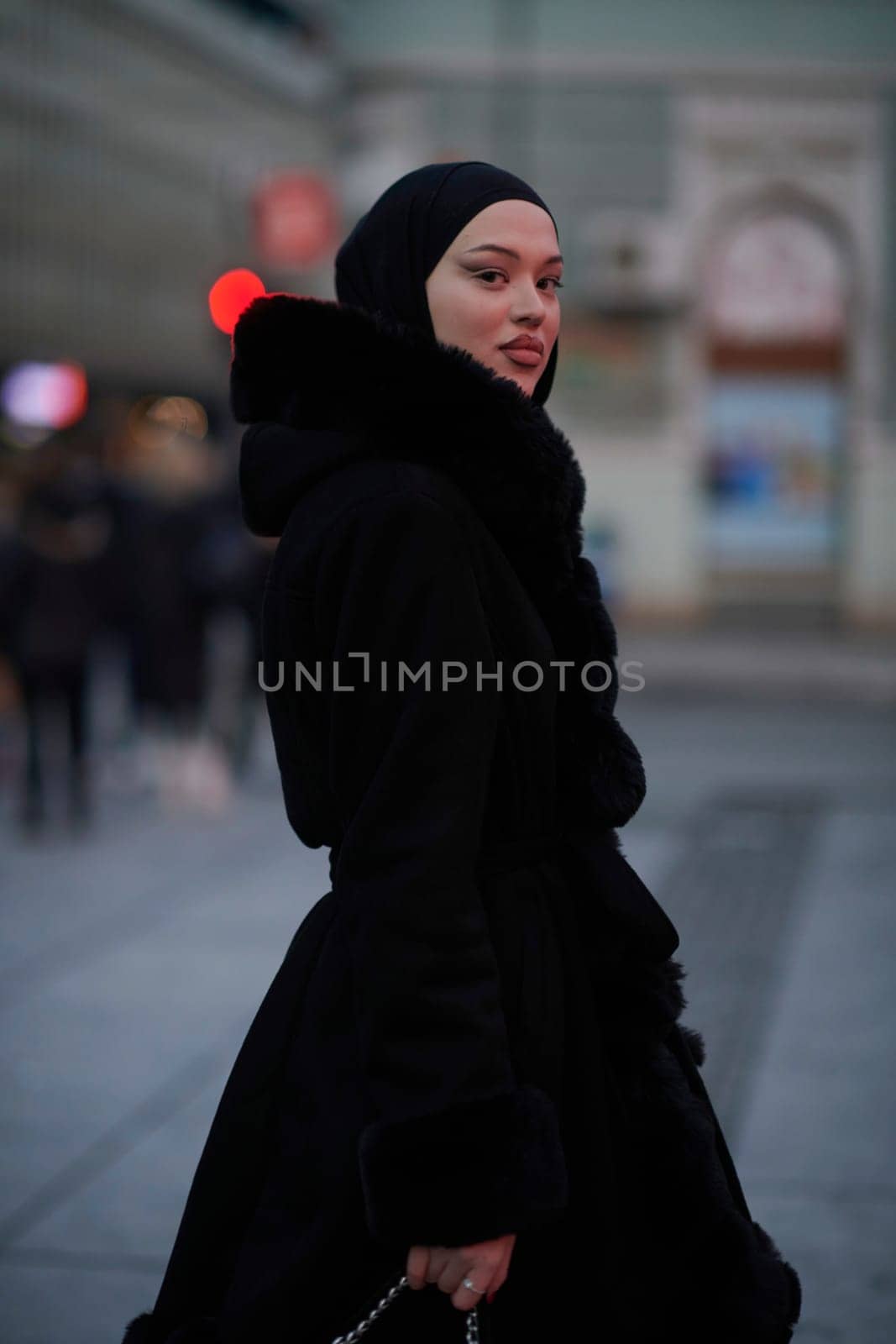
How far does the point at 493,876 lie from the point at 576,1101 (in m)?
0.27

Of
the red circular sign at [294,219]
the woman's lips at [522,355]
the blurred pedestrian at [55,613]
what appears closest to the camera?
the woman's lips at [522,355]

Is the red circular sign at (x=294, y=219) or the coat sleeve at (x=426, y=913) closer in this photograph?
the coat sleeve at (x=426, y=913)

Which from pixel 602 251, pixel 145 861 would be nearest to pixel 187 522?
pixel 145 861

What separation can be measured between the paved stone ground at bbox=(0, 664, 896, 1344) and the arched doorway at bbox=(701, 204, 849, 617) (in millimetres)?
9488

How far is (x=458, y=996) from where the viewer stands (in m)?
1.78

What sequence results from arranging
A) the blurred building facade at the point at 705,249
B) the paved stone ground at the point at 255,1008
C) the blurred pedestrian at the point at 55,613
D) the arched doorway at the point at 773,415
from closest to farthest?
the paved stone ground at the point at 255,1008, the blurred pedestrian at the point at 55,613, the blurred building facade at the point at 705,249, the arched doorway at the point at 773,415

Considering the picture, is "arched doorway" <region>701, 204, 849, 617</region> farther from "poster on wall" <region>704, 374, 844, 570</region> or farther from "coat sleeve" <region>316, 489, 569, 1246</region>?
"coat sleeve" <region>316, 489, 569, 1246</region>

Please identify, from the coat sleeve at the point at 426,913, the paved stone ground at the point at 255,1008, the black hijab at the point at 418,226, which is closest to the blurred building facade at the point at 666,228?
the paved stone ground at the point at 255,1008

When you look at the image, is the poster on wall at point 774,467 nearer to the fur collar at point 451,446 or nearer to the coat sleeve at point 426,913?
the fur collar at point 451,446

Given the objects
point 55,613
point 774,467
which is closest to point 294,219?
point 774,467

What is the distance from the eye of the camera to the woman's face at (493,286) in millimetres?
2010

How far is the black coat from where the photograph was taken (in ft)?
5.92

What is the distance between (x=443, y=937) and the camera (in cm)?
178

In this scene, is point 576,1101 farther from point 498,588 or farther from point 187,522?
point 187,522
